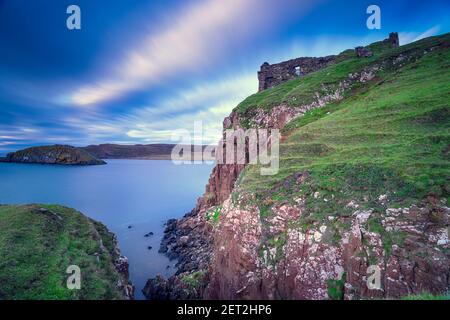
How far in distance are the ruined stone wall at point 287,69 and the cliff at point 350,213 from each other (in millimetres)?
31124

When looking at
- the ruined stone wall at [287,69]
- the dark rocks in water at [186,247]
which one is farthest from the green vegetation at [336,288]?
the ruined stone wall at [287,69]

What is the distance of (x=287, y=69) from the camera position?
60.9 meters

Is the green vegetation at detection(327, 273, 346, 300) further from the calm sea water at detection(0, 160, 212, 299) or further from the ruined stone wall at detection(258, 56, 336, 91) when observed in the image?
the ruined stone wall at detection(258, 56, 336, 91)

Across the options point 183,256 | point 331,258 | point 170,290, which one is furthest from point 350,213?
point 183,256

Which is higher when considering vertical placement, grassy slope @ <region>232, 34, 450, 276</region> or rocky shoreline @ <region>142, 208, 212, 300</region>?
grassy slope @ <region>232, 34, 450, 276</region>

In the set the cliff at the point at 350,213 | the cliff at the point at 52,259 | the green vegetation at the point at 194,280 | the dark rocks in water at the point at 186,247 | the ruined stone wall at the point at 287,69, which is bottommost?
the dark rocks in water at the point at 186,247

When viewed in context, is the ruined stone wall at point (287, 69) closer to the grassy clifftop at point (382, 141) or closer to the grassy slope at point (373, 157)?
the grassy clifftop at point (382, 141)

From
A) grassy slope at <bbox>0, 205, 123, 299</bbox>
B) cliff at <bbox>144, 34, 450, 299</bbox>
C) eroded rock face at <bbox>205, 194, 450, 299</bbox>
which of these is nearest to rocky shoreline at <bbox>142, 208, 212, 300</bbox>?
cliff at <bbox>144, 34, 450, 299</bbox>

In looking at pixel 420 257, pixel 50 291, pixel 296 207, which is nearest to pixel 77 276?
pixel 50 291

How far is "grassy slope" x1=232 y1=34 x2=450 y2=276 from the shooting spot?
1361 cm

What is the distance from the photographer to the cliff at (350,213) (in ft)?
37.7
